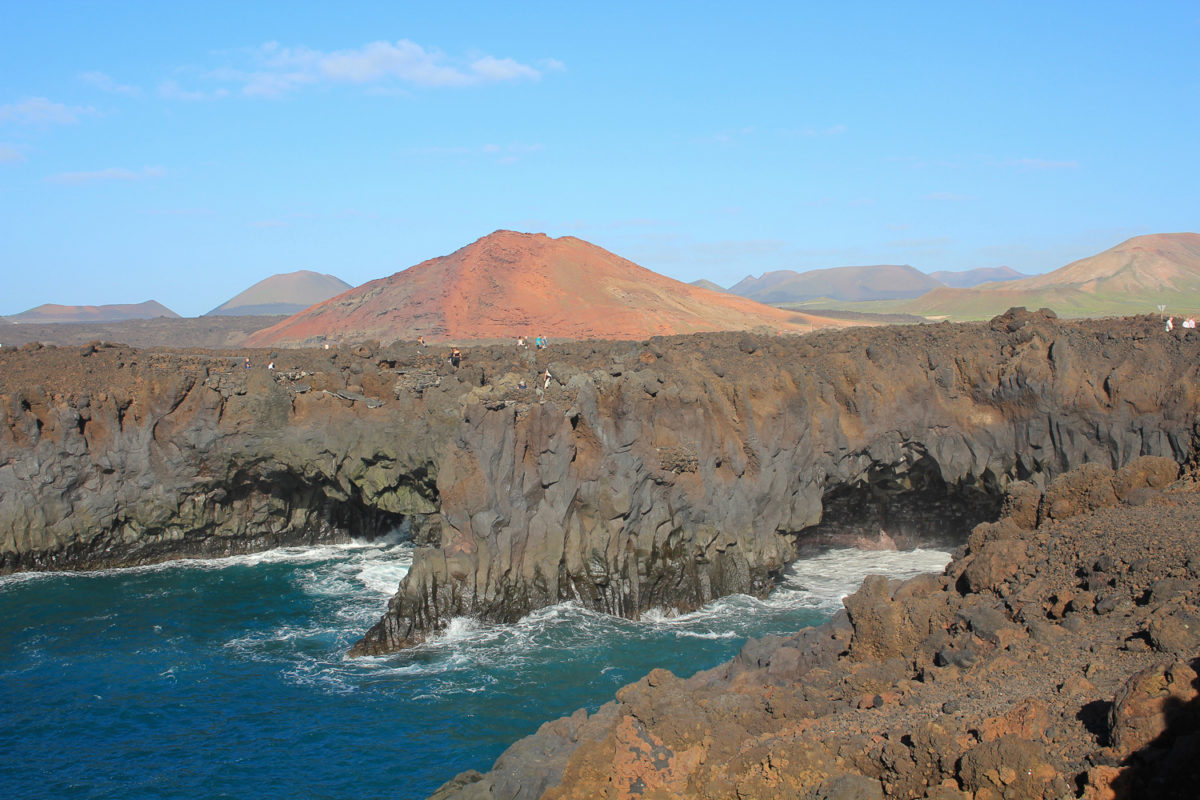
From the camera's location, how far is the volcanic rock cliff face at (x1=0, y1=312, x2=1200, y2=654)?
32812 millimetres

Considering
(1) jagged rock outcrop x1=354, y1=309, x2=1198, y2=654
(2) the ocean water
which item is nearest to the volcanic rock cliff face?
(1) jagged rock outcrop x1=354, y1=309, x2=1198, y2=654

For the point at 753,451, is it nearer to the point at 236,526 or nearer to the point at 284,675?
the point at 284,675

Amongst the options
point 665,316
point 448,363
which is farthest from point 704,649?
point 665,316

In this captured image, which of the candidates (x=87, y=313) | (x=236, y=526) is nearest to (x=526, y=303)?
(x=236, y=526)

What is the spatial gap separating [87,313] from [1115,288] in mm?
181890

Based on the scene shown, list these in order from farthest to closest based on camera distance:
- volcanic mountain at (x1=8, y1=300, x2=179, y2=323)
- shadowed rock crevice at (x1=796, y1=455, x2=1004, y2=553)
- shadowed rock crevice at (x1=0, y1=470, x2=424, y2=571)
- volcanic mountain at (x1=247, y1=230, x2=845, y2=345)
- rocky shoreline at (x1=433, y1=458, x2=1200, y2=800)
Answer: volcanic mountain at (x1=8, y1=300, x2=179, y2=323), volcanic mountain at (x1=247, y1=230, x2=845, y2=345), shadowed rock crevice at (x1=796, y1=455, x2=1004, y2=553), shadowed rock crevice at (x1=0, y1=470, x2=424, y2=571), rocky shoreline at (x1=433, y1=458, x2=1200, y2=800)

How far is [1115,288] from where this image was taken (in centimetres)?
14062

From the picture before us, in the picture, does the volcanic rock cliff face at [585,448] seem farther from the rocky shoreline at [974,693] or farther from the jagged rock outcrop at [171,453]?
the rocky shoreline at [974,693]

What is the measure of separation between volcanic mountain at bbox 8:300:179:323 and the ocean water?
158600 millimetres

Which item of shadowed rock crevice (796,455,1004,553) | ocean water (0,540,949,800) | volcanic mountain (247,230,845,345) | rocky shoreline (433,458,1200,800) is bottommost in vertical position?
ocean water (0,540,949,800)

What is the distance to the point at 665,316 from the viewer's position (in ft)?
270

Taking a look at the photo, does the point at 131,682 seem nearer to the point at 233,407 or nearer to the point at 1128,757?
the point at 233,407

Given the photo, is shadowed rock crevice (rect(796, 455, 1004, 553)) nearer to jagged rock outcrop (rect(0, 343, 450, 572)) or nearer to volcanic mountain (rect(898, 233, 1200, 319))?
jagged rock outcrop (rect(0, 343, 450, 572))

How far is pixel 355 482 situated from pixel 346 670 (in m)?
13.1
